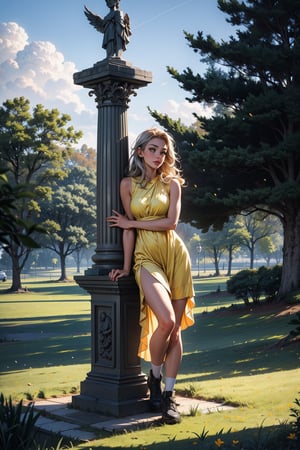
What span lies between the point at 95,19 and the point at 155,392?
159 inches

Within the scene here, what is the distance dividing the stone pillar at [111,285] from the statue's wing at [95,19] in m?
0.62

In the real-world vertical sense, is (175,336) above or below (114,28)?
below

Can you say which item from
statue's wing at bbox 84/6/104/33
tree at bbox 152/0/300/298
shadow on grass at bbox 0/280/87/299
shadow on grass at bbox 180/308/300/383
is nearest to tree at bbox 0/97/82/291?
shadow on grass at bbox 0/280/87/299

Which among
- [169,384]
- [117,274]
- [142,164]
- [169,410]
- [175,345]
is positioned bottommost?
[169,410]

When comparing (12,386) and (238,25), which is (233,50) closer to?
(238,25)

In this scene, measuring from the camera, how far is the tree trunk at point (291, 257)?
64.4 feet

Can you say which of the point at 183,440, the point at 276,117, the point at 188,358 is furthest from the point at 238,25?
the point at 183,440

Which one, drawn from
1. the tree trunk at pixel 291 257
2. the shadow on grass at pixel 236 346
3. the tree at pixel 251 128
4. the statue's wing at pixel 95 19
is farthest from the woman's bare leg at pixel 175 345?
the tree trunk at pixel 291 257

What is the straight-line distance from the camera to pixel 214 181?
20125 millimetres

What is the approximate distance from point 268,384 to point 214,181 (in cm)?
1328

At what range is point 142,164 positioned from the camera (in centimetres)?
613

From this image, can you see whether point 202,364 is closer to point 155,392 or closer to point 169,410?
point 155,392

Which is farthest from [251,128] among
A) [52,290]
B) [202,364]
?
[52,290]

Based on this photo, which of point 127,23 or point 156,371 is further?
point 127,23
